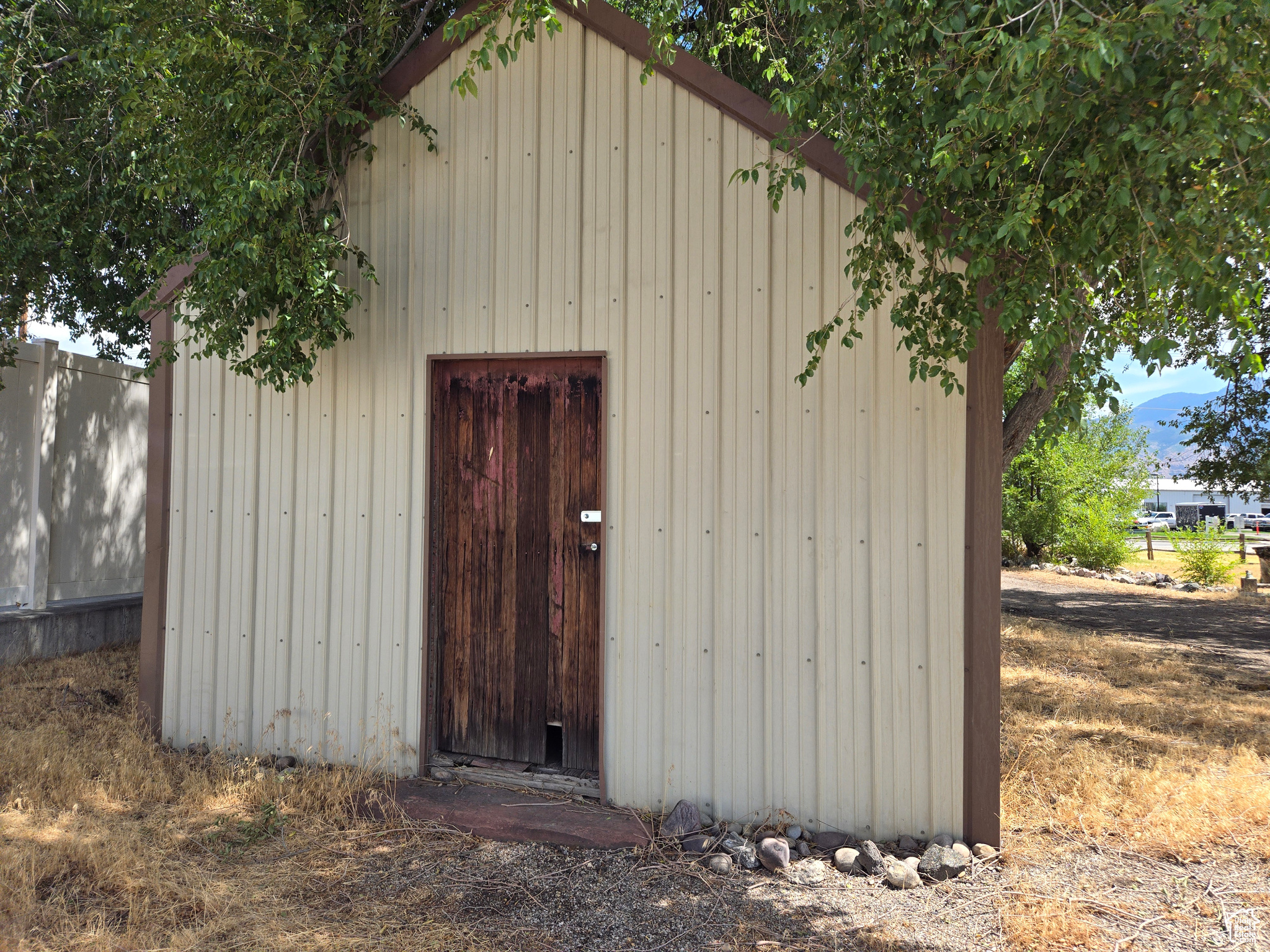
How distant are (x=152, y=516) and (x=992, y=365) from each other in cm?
479

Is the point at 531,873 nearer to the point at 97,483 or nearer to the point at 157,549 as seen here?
the point at 157,549

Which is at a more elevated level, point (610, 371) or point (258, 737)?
point (610, 371)

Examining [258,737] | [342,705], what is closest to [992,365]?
[342,705]

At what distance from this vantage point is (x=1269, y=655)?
8.04 metres

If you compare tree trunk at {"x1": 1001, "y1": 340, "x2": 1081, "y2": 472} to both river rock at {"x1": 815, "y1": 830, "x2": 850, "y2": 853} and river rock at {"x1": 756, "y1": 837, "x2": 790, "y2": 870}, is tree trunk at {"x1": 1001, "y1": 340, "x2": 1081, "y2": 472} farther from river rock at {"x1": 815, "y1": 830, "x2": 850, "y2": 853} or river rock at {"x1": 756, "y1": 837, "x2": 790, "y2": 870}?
river rock at {"x1": 756, "y1": 837, "x2": 790, "y2": 870}

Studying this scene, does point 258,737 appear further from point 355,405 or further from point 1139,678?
point 1139,678

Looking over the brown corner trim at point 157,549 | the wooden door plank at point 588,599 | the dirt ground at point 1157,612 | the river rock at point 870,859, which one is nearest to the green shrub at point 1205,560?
the dirt ground at point 1157,612

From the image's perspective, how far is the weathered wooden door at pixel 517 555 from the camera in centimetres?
434

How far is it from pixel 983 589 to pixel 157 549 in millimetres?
4664

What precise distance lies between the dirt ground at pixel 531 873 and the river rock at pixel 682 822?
12cm

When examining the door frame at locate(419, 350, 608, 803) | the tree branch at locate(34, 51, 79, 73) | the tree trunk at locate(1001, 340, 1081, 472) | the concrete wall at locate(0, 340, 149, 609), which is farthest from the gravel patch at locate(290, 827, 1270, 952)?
the tree branch at locate(34, 51, 79, 73)

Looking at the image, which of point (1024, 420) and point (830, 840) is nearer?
point (830, 840)

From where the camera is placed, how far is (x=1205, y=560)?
15156 millimetres

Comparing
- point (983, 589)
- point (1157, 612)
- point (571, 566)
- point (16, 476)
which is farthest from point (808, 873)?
point (1157, 612)
